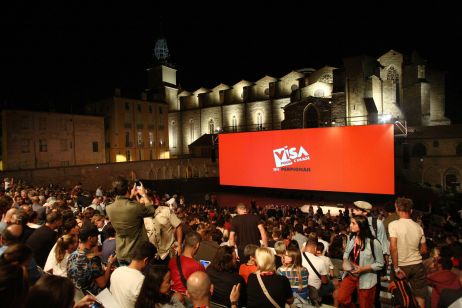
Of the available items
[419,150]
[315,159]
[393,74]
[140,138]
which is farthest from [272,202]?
[140,138]

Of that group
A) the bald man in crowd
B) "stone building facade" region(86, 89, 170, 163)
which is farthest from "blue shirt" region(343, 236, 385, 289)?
"stone building facade" region(86, 89, 170, 163)

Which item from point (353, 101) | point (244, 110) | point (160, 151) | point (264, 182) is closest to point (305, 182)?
→ point (264, 182)

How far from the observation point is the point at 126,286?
8.88 feet

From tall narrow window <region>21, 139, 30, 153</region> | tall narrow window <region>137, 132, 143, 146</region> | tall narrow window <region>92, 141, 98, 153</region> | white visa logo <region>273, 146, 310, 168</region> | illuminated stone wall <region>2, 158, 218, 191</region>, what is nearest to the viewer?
white visa logo <region>273, 146, 310, 168</region>

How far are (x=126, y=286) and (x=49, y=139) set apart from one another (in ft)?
98.1

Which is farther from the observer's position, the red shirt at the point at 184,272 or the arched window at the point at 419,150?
the arched window at the point at 419,150

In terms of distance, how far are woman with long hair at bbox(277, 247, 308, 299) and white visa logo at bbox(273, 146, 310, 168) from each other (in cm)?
1489

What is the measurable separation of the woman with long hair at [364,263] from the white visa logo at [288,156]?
1443 centimetres

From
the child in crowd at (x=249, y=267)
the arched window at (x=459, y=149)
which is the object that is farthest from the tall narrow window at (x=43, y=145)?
the arched window at (x=459, y=149)

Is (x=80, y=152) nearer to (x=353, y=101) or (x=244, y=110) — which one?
(x=244, y=110)

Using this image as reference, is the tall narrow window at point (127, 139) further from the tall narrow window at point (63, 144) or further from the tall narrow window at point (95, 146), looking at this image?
the tall narrow window at point (63, 144)

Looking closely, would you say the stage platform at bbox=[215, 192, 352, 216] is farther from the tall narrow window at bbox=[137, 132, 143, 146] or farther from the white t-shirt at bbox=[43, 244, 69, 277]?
the tall narrow window at bbox=[137, 132, 143, 146]

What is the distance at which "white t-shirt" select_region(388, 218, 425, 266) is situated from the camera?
3.83 metres

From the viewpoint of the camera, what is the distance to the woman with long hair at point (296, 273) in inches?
129
